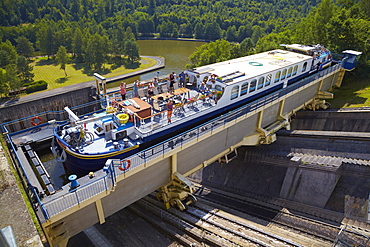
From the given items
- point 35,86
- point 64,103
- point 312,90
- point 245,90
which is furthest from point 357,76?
point 35,86

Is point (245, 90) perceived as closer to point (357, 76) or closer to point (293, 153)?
point (293, 153)

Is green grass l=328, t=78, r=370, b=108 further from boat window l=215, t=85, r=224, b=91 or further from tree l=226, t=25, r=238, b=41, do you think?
tree l=226, t=25, r=238, b=41

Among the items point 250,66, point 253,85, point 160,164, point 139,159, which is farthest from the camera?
point 250,66

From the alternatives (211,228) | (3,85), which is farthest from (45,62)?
(211,228)

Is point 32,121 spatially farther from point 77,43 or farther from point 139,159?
point 77,43

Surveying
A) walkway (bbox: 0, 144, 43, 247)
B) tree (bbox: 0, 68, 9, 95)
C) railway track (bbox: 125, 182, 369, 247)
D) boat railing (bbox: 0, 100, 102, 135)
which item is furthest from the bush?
walkway (bbox: 0, 144, 43, 247)
